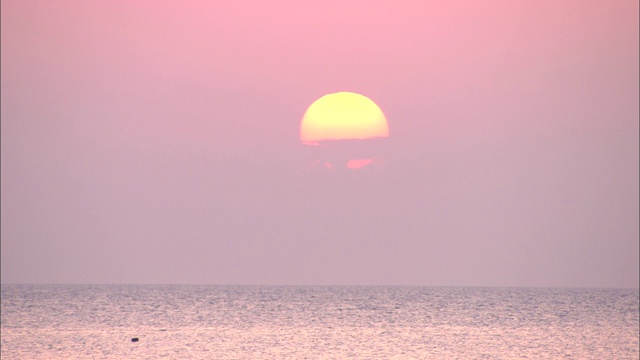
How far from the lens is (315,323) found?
126 ft

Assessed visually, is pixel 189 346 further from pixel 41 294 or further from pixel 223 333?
pixel 41 294

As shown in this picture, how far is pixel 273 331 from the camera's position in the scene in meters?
34.8

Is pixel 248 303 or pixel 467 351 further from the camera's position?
pixel 248 303

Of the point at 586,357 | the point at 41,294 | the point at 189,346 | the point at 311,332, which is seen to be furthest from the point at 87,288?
the point at 586,357

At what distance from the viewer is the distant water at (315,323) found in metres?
A: 24.0

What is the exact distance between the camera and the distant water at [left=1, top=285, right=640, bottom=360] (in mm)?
23969

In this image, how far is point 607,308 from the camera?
5097 centimetres

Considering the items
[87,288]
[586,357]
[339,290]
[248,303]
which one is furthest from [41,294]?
[586,357]

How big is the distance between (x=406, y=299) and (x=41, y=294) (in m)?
24.7

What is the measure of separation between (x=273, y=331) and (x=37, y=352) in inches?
546

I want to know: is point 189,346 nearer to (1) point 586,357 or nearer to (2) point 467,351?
(2) point 467,351

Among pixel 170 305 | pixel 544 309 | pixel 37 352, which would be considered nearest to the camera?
pixel 37 352


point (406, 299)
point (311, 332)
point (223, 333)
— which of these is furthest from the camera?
point (406, 299)

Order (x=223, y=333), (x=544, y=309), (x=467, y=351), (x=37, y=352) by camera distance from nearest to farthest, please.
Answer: (x=37, y=352), (x=467, y=351), (x=223, y=333), (x=544, y=309)
